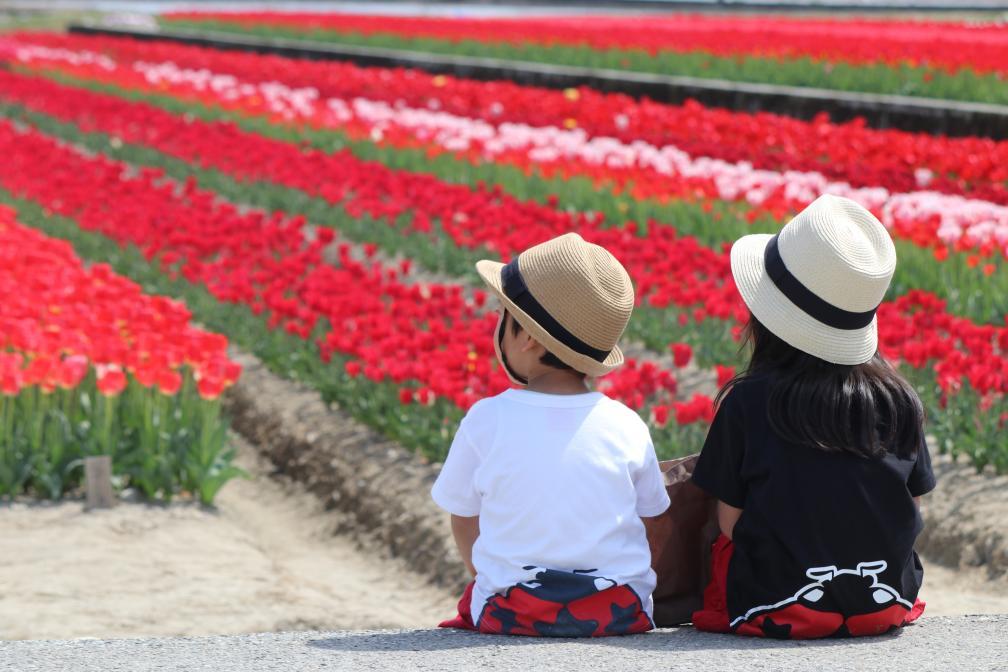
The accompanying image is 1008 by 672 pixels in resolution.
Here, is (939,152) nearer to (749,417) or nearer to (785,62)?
(785,62)

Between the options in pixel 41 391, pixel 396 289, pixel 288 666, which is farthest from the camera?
pixel 396 289

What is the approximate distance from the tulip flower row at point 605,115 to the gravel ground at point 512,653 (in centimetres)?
574

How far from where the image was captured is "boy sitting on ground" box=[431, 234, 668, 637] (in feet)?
10.1

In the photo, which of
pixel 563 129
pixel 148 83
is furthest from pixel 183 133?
pixel 148 83

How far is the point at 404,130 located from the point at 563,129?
134 centimetres

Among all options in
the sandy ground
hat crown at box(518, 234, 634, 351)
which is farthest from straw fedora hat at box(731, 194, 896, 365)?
the sandy ground

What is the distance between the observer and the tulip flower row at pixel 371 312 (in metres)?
5.34

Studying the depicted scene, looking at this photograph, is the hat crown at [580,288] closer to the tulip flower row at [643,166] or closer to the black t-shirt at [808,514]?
the black t-shirt at [808,514]

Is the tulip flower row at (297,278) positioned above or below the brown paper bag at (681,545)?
below

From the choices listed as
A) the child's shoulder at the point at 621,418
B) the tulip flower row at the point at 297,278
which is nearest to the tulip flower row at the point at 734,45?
the tulip flower row at the point at 297,278

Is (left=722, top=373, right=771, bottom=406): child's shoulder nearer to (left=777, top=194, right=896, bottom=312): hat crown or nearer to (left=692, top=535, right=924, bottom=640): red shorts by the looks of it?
(left=777, top=194, right=896, bottom=312): hat crown

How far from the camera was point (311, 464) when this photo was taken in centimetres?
599

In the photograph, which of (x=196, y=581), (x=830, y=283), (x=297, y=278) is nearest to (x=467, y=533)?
(x=830, y=283)

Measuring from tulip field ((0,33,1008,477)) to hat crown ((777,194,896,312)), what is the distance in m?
1.82
